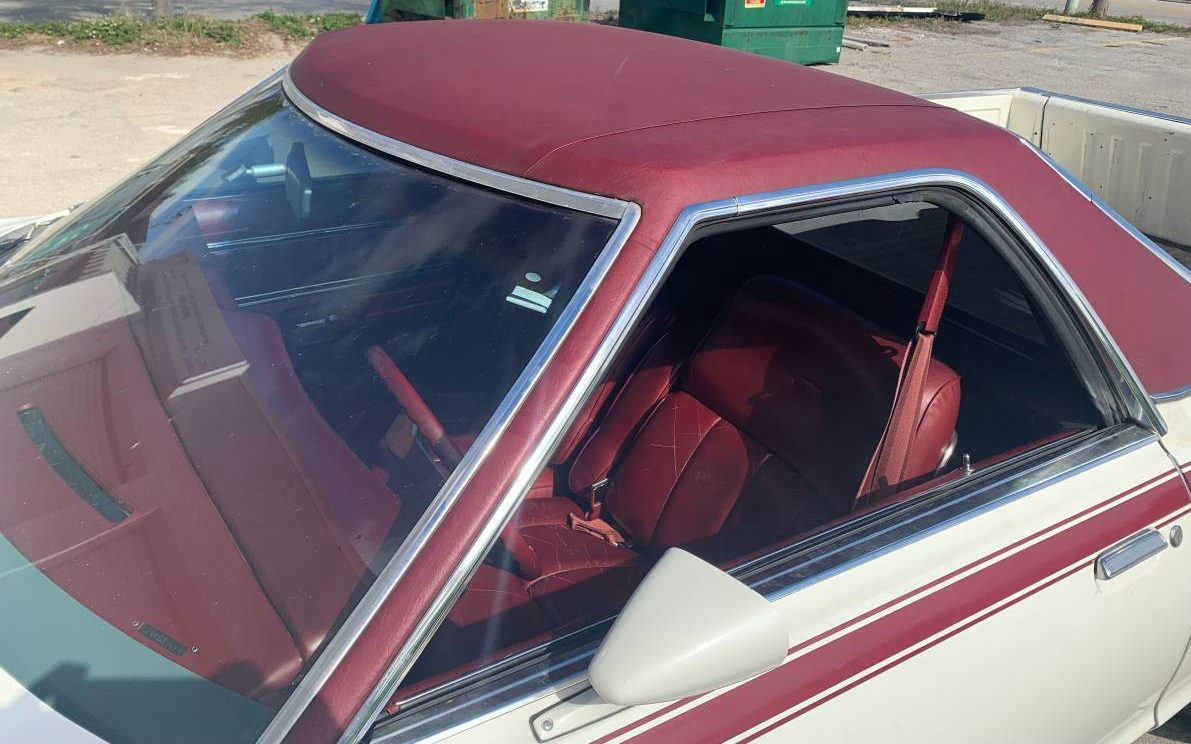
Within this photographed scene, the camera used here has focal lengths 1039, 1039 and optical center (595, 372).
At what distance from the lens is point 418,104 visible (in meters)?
1.68

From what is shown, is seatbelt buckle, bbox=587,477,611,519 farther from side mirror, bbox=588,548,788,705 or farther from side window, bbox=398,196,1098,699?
side mirror, bbox=588,548,788,705

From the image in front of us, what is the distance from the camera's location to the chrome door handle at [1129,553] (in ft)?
5.76

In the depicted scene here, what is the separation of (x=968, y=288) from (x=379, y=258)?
2122mm


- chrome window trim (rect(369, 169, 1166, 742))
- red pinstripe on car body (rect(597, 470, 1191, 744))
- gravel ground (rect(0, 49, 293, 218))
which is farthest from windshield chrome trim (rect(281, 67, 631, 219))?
gravel ground (rect(0, 49, 293, 218))

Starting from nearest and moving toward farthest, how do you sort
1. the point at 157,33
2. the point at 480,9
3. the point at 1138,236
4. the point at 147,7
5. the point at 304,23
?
1. the point at 1138,236
2. the point at 480,9
3. the point at 157,33
4. the point at 304,23
5. the point at 147,7

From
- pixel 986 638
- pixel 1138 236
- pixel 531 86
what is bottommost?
pixel 986 638

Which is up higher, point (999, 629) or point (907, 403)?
point (907, 403)

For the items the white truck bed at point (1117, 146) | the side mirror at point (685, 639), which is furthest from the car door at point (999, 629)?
the white truck bed at point (1117, 146)

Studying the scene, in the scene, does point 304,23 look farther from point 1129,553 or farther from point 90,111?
point 1129,553

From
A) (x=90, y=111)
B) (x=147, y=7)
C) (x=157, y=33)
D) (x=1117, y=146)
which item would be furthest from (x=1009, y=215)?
(x=147, y=7)

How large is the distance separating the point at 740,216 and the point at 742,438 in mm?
748

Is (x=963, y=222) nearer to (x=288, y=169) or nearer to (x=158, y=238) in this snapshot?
(x=288, y=169)

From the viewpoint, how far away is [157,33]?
10.5 meters

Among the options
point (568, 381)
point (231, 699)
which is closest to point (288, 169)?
point (568, 381)
